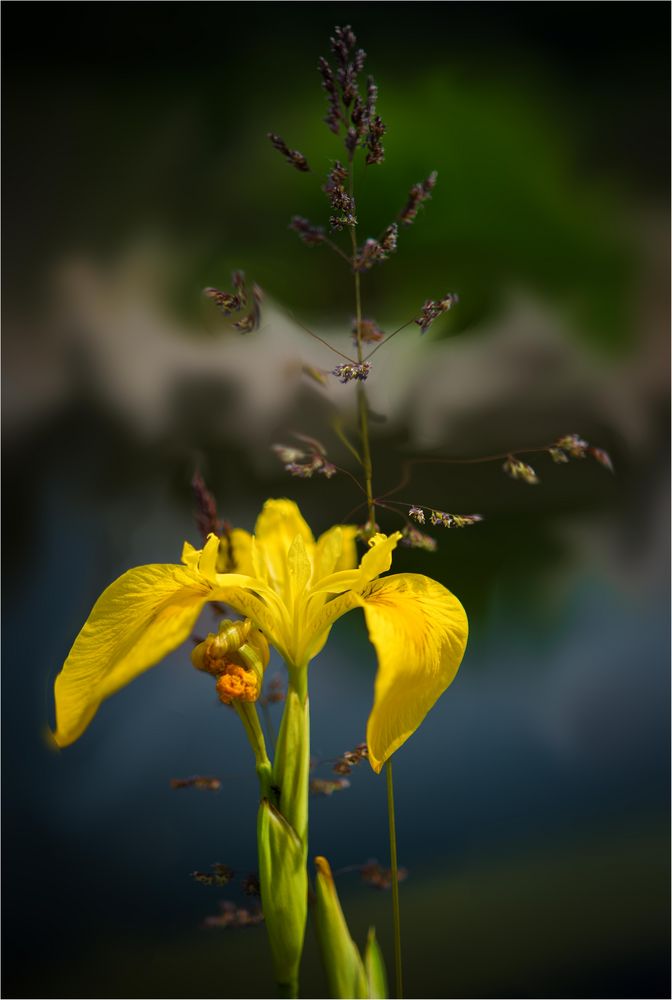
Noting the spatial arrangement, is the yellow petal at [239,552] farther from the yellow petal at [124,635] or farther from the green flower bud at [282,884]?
the green flower bud at [282,884]

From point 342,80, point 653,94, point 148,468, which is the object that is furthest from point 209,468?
point 653,94

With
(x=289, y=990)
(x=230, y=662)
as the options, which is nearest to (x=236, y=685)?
(x=230, y=662)

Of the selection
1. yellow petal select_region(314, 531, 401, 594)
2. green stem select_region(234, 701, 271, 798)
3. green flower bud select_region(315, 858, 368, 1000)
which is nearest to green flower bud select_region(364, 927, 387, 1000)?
green flower bud select_region(315, 858, 368, 1000)

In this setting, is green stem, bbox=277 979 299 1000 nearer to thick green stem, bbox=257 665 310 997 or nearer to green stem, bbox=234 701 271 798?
thick green stem, bbox=257 665 310 997

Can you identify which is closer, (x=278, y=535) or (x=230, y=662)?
(x=230, y=662)

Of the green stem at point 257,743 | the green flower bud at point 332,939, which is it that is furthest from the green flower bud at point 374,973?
the green stem at point 257,743

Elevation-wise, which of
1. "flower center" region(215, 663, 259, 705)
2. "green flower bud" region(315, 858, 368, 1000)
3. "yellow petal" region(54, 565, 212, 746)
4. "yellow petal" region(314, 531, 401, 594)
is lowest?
"green flower bud" region(315, 858, 368, 1000)

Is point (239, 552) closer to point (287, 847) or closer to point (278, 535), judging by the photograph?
point (278, 535)

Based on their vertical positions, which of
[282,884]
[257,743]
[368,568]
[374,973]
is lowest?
[374,973]
